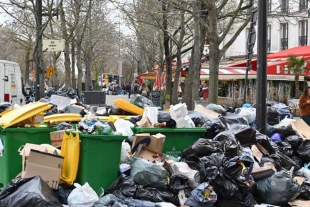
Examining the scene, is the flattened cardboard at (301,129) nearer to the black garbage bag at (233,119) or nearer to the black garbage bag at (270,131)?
the black garbage bag at (270,131)

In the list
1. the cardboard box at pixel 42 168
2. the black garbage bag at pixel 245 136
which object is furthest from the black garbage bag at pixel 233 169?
the cardboard box at pixel 42 168

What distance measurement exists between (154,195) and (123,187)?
0.35 m

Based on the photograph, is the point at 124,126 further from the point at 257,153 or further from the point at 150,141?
the point at 257,153

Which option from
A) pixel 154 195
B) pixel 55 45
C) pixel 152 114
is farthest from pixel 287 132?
pixel 55 45

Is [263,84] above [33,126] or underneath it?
above

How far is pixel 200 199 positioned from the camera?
17.8 feet

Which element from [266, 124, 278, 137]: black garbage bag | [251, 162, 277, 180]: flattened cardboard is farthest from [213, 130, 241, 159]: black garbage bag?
[266, 124, 278, 137]: black garbage bag

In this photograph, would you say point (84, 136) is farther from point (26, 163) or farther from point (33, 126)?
point (33, 126)

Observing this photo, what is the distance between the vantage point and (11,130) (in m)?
6.36

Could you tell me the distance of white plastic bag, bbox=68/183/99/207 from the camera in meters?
5.16

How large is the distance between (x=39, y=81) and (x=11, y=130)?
9.85m

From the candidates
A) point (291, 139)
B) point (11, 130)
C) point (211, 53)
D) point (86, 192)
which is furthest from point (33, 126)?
point (211, 53)

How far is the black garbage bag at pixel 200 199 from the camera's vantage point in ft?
17.8

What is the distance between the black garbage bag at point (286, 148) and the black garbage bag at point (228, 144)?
1.29 m
